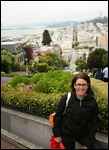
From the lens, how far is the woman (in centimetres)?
260

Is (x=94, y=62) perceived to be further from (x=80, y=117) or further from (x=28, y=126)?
(x=80, y=117)

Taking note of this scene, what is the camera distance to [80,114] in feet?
8.51

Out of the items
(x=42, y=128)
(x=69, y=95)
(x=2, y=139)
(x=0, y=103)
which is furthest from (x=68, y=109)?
(x=0, y=103)

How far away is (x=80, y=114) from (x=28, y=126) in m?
1.71

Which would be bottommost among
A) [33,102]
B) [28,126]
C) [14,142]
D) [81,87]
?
[14,142]

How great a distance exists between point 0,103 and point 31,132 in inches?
55.2

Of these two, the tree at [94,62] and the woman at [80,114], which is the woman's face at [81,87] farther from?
the tree at [94,62]

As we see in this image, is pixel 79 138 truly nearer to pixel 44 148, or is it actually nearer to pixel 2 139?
pixel 44 148

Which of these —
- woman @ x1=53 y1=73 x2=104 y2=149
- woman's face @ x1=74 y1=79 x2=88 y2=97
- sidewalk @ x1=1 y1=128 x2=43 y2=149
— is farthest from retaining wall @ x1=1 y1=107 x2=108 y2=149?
woman's face @ x1=74 y1=79 x2=88 y2=97

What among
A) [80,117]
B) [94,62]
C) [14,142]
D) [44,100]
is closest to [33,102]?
[44,100]

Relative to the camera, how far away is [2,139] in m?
4.25

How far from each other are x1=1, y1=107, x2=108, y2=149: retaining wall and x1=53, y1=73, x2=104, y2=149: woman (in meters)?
0.55

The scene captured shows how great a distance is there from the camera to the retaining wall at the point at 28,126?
368 cm

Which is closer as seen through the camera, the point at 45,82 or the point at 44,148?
the point at 44,148
